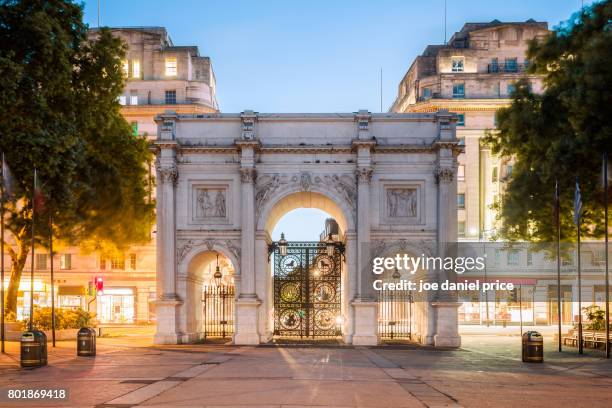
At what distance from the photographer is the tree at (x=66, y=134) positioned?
3312cm

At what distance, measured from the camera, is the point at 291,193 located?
38.9m

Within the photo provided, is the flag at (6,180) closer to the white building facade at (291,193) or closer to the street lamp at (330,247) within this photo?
the white building facade at (291,193)

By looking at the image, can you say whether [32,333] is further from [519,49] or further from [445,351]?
[519,49]

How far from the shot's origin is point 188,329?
39469 millimetres

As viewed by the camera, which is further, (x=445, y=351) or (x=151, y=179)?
(x=151, y=179)

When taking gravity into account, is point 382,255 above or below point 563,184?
below

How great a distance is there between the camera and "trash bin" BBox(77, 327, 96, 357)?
93.0 ft

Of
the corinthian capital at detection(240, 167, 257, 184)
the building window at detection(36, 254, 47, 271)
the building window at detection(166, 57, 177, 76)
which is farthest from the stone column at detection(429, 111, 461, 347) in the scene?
A: the building window at detection(36, 254, 47, 271)

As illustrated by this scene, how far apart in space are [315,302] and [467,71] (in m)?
36.4

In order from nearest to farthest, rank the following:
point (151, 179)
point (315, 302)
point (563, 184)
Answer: point (563, 184) → point (315, 302) → point (151, 179)

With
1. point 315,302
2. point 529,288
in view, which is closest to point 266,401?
point 315,302

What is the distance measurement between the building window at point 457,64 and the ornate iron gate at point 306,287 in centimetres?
3450

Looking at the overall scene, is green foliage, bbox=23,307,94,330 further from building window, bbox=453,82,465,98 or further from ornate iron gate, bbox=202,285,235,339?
building window, bbox=453,82,465,98

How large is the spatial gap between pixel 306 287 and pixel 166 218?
7.78 metres
